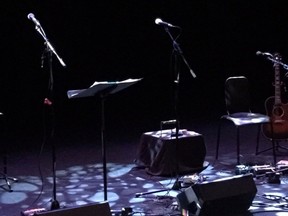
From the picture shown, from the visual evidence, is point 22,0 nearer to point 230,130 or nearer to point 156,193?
point 230,130

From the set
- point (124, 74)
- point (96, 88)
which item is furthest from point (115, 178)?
point (124, 74)

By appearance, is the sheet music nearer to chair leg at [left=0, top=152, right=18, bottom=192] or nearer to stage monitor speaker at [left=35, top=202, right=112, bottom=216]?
stage monitor speaker at [left=35, top=202, right=112, bottom=216]

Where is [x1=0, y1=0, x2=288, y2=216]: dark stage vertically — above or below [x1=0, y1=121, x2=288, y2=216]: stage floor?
above

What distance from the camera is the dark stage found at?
6.43 meters

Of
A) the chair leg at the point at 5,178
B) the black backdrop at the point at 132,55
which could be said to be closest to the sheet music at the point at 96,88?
the chair leg at the point at 5,178

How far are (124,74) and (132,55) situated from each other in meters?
0.32

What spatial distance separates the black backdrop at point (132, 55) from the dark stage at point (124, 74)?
0.05 ft

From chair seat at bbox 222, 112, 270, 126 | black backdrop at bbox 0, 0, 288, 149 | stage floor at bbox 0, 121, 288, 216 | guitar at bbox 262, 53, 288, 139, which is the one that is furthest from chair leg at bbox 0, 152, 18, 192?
guitar at bbox 262, 53, 288, 139

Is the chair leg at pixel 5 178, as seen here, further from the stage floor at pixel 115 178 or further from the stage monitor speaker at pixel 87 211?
the stage monitor speaker at pixel 87 211

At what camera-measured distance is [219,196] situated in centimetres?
389

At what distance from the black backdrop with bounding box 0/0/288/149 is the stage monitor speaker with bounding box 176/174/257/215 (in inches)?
148

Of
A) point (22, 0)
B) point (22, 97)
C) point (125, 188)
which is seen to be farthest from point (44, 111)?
point (125, 188)

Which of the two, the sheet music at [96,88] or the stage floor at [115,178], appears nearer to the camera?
the sheet music at [96,88]

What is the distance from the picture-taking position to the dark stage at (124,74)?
6426 mm
